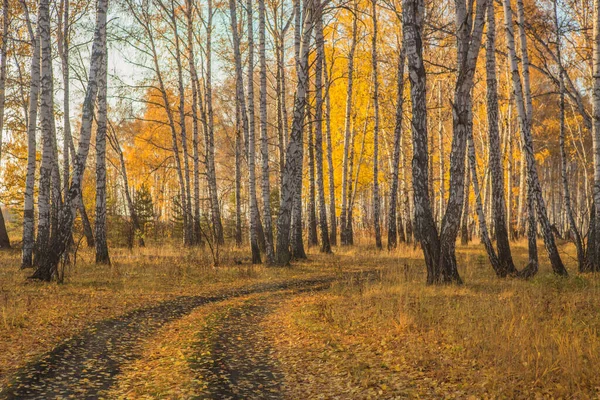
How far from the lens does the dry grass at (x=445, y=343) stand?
4551mm

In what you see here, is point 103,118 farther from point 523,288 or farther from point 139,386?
point 523,288

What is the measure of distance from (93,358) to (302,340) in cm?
262

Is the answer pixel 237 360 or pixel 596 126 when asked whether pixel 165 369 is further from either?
pixel 596 126

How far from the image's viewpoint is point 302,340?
21.3ft

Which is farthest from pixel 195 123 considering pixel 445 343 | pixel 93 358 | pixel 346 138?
pixel 445 343

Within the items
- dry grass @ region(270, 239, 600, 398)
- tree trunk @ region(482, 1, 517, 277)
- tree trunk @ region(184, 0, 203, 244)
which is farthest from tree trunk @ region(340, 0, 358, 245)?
dry grass @ region(270, 239, 600, 398)

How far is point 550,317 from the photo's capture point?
6.62 meters

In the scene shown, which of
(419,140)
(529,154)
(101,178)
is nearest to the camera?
(419,140)

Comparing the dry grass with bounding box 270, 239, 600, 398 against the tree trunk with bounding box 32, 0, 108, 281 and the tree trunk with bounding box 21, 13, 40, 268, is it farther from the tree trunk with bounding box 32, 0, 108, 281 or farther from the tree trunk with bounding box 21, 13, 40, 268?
the tree trunk with bounding box 21, 13, 40, 268

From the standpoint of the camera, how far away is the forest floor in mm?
4652

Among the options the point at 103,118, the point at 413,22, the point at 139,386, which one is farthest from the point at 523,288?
the point at 103,118

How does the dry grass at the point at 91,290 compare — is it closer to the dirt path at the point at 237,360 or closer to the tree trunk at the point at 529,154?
the dirt path at the point at 237,360

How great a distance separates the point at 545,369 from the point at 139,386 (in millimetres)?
3961

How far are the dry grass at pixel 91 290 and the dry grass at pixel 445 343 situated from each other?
2.91 m
